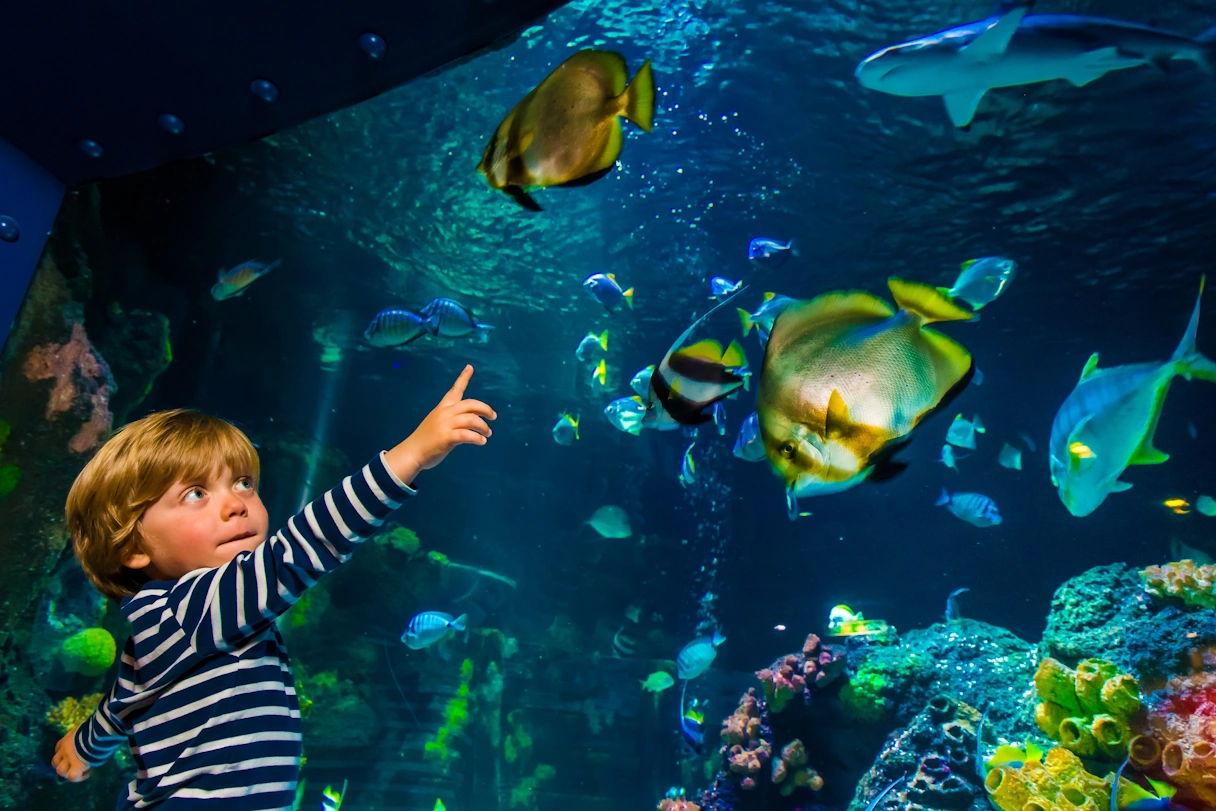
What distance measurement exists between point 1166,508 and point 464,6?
2707 cm

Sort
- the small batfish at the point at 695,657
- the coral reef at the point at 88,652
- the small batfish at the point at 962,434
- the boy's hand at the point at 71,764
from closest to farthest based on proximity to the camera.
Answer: the boy's hand at the point at 71,764, the coral reef at the point at 88,652, the small batfish at the point at 695,657, the small batfish at the point at 962,434

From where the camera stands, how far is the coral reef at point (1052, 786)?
3.70 meters

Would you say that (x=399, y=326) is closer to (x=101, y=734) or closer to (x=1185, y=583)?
(x=101, y=734)

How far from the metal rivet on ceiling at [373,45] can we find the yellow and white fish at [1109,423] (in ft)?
13.1

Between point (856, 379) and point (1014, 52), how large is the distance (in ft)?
19.6

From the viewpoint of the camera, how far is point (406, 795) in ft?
37.0

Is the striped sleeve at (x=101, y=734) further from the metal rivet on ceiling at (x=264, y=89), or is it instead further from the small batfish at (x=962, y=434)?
the small batfish at (x=962, y=434)

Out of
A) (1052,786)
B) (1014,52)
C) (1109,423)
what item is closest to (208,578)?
(1109,423)

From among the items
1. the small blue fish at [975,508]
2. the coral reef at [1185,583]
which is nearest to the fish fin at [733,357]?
the coral reef at [1185,583]

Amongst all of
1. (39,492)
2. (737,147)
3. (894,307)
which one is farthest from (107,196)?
(737,147)

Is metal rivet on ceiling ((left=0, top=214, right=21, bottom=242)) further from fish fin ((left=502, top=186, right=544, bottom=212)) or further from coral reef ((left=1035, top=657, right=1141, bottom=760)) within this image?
coral reef ((left=1035, top=657, right=1141, bottom=760))

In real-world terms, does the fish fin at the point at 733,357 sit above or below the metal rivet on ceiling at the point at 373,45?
below

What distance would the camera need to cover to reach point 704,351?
5.00ft

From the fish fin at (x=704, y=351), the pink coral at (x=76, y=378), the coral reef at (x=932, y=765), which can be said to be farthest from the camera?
the coral reef at (x=932, y=765)
